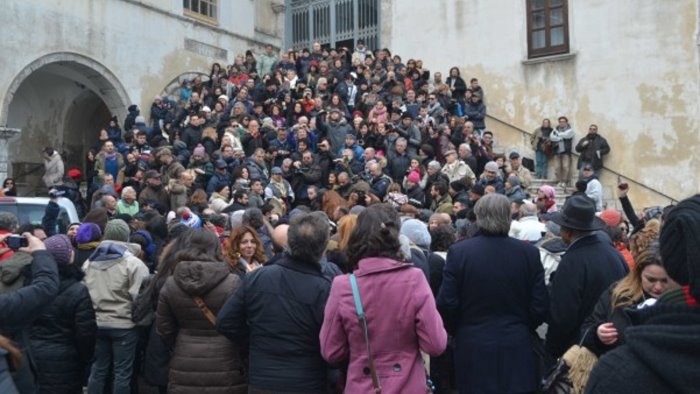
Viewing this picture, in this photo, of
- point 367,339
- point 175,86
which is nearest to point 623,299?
point 367,339

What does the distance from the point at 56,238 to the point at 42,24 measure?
1419 centimetres

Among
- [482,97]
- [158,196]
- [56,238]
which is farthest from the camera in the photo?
[482,97]

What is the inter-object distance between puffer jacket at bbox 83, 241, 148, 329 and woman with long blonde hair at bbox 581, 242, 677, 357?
140 inches

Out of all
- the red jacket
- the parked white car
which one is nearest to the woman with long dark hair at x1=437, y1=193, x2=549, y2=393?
the red jacket

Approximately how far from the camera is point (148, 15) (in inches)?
767

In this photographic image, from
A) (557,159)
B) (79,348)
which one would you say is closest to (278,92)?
(557,159)

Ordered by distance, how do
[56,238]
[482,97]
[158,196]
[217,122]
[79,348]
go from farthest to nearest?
1. [482,97]
2. [217,122]
3. [158,196]
4. [79,348]
5. [56,238]

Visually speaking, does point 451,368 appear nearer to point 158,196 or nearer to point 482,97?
point 158,196

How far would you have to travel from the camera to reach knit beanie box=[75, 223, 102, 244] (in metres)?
5.88

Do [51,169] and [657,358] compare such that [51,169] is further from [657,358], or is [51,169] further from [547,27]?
[657,358]

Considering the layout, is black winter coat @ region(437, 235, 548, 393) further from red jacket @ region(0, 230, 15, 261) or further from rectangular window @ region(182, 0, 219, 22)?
rectangular window @ region(182, 0, 219, 22)

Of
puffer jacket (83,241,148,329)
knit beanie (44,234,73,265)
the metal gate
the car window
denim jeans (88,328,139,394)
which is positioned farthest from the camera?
the metal gate

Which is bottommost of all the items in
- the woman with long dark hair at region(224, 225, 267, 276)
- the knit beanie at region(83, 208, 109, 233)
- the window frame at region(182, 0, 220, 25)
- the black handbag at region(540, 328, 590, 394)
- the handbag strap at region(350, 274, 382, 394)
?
the black handbag at region(540, 328, 590, 394)

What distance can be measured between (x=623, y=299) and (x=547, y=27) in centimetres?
1597
